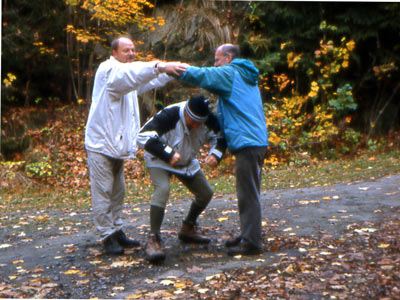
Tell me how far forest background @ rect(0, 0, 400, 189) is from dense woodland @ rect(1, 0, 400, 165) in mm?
38

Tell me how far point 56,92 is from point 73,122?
3.07 metres

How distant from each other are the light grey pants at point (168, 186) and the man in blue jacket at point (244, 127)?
51 cm

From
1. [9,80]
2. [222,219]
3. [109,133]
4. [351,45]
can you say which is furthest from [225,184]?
[9,80]

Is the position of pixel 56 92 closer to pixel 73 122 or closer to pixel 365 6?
pixel 73 122

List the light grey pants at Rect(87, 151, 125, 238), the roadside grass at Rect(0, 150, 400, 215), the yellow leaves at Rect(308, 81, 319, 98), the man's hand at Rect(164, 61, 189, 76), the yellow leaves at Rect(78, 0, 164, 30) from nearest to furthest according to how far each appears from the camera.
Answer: the man's hand at Rect(164, 61, 189, 76)
the light grey pants at Rect(87, 151, 125, 238)
the roadside grass at Rect(0, 150, 400, 215)
the yellow leaves at Rect(78, 0, 164, 30)
the yellow leaves at Rect(308, 81, 319, 98)

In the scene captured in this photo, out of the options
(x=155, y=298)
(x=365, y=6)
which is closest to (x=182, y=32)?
(x=365, y=6)

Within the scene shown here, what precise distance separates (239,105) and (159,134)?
89 cm

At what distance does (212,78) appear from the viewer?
504cm

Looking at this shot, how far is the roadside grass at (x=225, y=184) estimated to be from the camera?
1091cm

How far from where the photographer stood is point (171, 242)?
240 inches

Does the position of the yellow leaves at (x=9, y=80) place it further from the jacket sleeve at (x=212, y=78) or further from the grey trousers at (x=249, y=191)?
the grey trousers at (x=249, y=191)

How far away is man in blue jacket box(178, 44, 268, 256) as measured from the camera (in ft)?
17.1

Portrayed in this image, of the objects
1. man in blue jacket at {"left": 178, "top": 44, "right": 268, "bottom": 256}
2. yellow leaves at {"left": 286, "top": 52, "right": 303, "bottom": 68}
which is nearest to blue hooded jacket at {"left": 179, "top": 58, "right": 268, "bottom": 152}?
man in blue jacket at {"left": 178, "top": 44, "right": 268, "bottom": 256}

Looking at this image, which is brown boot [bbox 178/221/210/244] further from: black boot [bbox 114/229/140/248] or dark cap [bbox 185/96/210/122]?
dark cap [bbox 185/96/210/122]
